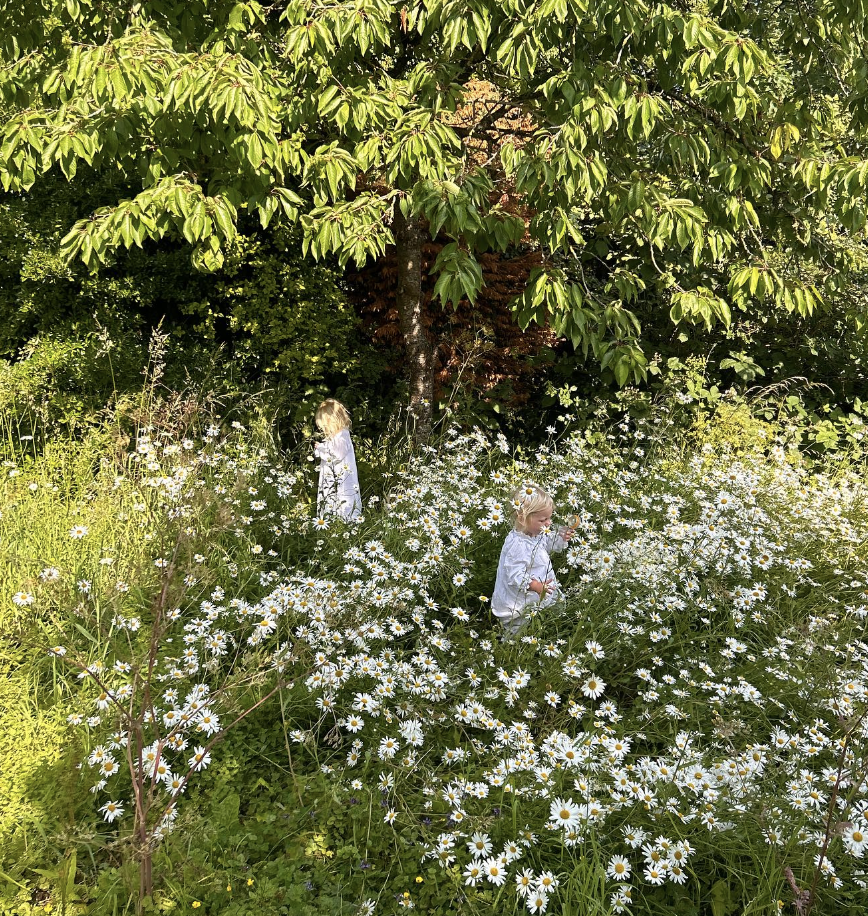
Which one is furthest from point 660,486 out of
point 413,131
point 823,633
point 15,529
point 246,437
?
point 15,529

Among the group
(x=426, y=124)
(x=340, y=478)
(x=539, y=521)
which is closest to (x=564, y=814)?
(x=539, y=521)

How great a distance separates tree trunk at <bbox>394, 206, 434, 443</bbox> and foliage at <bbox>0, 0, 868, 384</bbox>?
105 centimetres

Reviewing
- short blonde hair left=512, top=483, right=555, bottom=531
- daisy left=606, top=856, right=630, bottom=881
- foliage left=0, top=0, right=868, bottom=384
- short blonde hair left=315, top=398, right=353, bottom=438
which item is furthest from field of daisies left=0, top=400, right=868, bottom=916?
foliage left=0, top=0, right=868, bottom=384

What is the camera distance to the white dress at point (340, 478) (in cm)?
400

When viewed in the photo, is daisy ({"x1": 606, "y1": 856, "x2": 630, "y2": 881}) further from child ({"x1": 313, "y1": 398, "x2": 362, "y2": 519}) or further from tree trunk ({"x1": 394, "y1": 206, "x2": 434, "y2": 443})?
tree trunk ({"x1": 394, "y1": 206, "x2": 434, "y2": 443})

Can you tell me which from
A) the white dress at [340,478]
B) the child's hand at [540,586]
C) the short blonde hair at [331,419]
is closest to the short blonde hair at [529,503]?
the child's hand at [540,586]

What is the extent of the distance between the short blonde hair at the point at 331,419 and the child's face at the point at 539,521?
1.63 m

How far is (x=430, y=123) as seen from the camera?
321 centimetres

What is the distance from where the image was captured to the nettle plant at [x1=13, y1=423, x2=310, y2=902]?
2.07 metres

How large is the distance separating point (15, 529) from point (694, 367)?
547 centimetres

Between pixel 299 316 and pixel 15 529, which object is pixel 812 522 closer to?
pixel 299 316

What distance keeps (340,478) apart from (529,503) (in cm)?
119

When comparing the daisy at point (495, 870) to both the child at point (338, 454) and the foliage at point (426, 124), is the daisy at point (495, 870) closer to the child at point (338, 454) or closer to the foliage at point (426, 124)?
the foliage at point (426, 124)

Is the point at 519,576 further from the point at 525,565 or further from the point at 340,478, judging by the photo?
the point at 340,478
